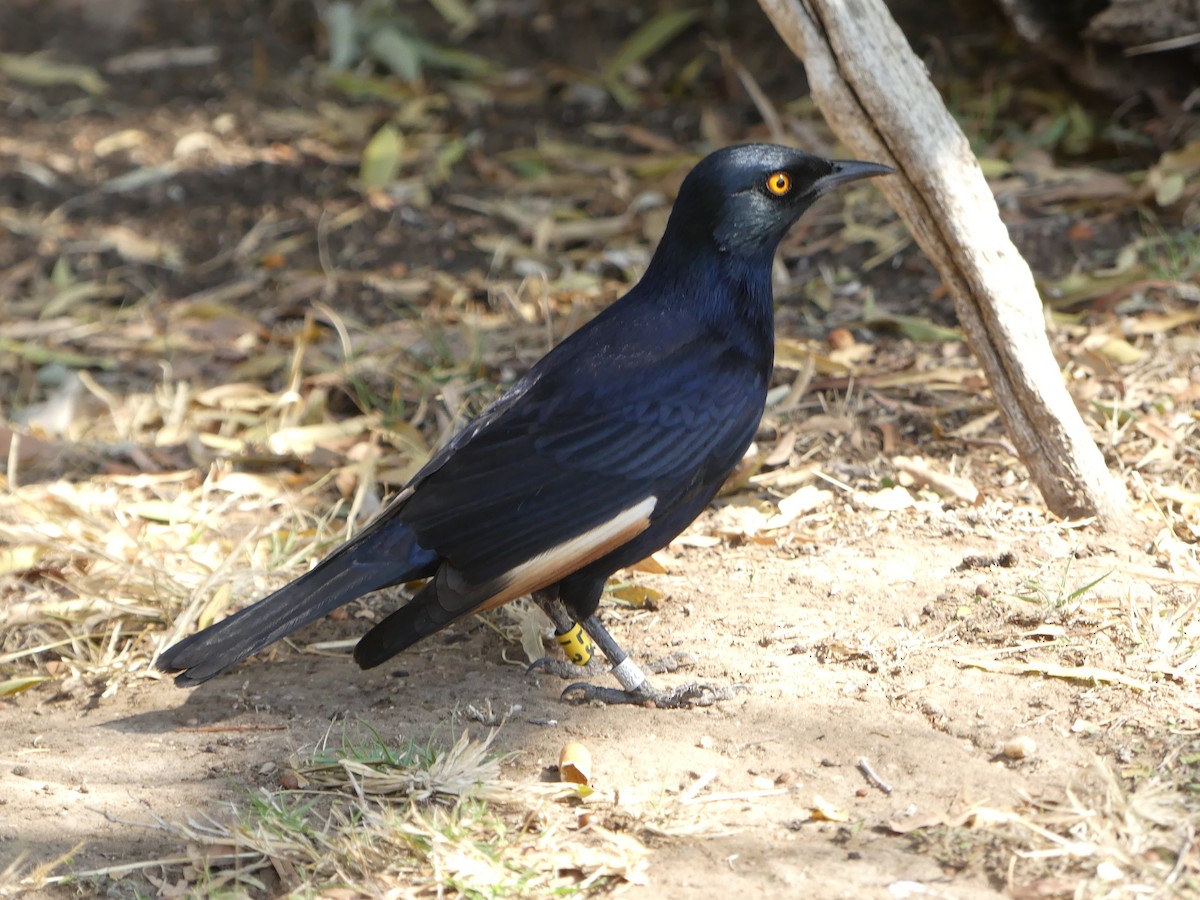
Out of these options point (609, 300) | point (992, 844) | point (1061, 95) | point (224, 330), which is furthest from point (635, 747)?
point (1061, 95)

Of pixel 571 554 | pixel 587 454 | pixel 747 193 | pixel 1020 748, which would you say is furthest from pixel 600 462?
pixel 1020 748

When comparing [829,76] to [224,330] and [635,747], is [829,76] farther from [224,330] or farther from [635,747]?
[224,330]

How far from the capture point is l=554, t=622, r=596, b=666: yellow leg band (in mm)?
3863

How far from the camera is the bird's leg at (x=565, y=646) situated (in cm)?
386

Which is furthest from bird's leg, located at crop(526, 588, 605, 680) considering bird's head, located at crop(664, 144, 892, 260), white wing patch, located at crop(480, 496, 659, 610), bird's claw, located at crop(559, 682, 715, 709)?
bird's head, located at crop(664, 144, 892, 260)

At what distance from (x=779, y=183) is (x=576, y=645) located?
1.36 m

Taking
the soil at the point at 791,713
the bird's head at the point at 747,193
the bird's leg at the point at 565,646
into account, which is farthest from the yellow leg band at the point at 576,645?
the bird's head at the point at 747,193

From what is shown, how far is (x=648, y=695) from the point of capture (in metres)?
3.62

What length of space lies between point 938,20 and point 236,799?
5488 millimetres

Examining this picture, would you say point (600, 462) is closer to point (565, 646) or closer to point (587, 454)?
point (587, 454)

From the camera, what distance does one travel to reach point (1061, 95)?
6.57 meters

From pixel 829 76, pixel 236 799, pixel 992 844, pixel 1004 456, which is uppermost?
pixel 829 76

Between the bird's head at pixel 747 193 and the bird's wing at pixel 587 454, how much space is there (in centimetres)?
28

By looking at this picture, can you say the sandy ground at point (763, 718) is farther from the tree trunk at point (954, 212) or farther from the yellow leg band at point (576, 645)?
the tree trunk at point (954, 212)
